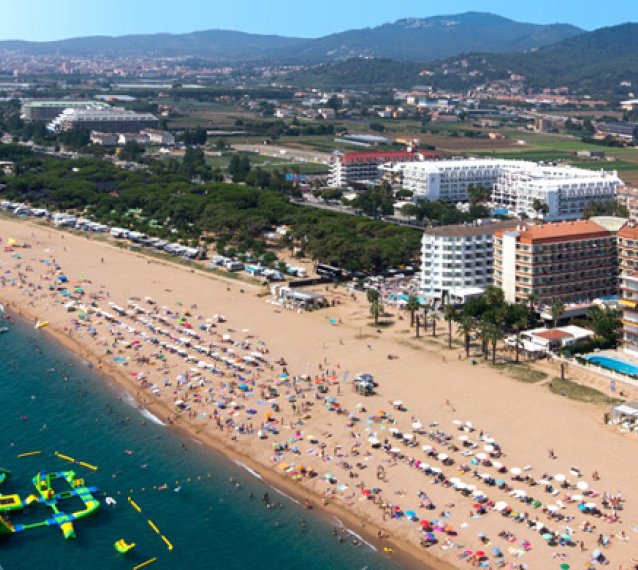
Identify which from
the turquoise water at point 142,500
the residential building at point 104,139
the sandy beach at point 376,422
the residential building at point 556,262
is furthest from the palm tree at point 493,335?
the residential building at point 104,139

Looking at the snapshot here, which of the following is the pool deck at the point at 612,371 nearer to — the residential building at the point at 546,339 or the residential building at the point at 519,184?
the residential building at the point at 546,339

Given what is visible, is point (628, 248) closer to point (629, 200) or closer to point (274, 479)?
point (629, 200)

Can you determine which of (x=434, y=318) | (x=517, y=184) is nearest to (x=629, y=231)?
(x=434, y=318)

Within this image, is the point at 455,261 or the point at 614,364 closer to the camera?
the point at 614,364

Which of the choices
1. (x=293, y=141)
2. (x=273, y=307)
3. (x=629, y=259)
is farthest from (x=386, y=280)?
(x=293, y=141)

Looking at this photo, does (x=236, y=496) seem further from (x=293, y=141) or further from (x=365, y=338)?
(x=293, y=141)

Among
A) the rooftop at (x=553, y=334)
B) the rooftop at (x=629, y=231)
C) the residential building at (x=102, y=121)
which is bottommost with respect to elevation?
the rooftop at (x=553, y=334)

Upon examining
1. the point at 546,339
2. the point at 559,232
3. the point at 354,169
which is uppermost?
the point at 559,232
